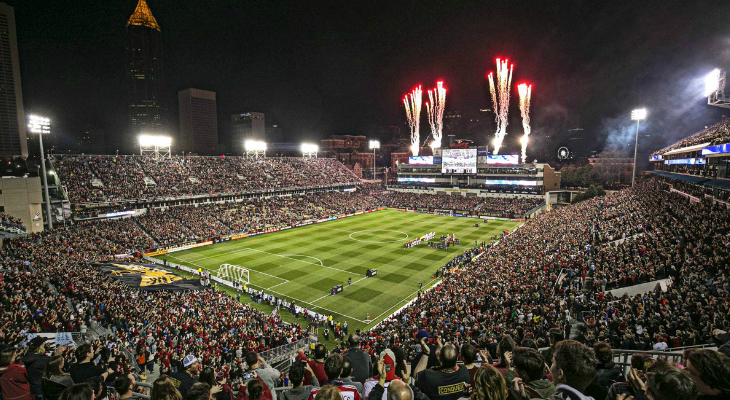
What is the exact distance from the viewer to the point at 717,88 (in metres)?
31.7

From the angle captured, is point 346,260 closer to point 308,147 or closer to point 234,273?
point 234,273

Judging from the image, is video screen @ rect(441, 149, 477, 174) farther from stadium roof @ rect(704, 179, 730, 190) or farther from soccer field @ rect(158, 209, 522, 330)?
stadium roof @ rect(704, 179, 730, 190)

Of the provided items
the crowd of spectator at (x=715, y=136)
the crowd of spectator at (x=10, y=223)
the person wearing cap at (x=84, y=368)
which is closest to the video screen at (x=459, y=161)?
the crowd of spectator at (x=715, y=136)

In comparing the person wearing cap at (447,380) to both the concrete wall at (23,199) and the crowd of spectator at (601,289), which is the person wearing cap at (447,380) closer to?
the crowd of spectator at (601,289)

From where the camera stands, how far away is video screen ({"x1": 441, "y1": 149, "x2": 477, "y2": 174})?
250ft

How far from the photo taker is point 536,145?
409 feet

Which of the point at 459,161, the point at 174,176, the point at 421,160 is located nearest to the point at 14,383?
the point at 174,176

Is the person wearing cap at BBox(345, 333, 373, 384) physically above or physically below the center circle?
above

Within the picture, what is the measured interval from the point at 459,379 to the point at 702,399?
7.63ft

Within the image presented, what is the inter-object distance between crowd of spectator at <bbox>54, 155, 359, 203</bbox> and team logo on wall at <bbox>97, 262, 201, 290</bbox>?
75.3ft

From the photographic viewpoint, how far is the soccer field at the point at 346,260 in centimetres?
2873

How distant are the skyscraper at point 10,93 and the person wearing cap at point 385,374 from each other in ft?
289

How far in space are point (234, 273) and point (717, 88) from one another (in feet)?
158

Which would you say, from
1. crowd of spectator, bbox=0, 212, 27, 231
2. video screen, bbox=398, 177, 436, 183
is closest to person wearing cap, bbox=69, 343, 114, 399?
crowd of spectator, bbox=0, 212, 27, 231
